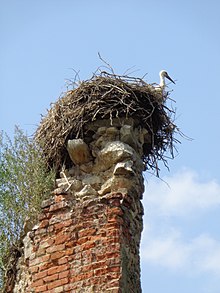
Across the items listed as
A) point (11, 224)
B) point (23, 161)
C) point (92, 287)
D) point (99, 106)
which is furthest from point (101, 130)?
point (92, 287)

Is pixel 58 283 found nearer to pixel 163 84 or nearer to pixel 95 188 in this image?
pixel 95 188

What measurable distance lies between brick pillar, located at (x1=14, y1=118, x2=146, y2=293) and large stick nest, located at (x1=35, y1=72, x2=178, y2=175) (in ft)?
0.91

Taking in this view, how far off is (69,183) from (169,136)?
1637 millimetres

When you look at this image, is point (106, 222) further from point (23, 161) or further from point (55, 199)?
point (23, 161)

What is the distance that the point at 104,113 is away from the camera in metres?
7.20

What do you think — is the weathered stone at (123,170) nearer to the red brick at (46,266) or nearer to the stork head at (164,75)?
the red brick at (46,266)

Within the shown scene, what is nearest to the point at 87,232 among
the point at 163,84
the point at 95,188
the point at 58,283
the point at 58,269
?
the point at 58,269

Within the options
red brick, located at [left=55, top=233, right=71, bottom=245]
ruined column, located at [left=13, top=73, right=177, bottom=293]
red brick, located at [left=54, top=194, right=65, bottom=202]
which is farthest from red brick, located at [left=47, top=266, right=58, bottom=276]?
red brick, located at [left=54, top=194, right=65, bottom=202]

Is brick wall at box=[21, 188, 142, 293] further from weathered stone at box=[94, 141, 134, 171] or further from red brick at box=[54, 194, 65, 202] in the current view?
weathered stone at box=[94, 141, 134, 171]

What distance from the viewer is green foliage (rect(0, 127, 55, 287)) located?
6711 mm

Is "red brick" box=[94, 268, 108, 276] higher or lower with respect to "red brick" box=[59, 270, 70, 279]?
lower

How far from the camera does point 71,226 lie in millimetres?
6273

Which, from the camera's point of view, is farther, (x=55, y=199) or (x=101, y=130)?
(x=101, y=130)

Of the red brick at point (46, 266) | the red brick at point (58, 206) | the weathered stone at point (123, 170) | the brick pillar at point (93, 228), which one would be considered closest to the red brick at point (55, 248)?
the brick pillar at point (93, 228)
